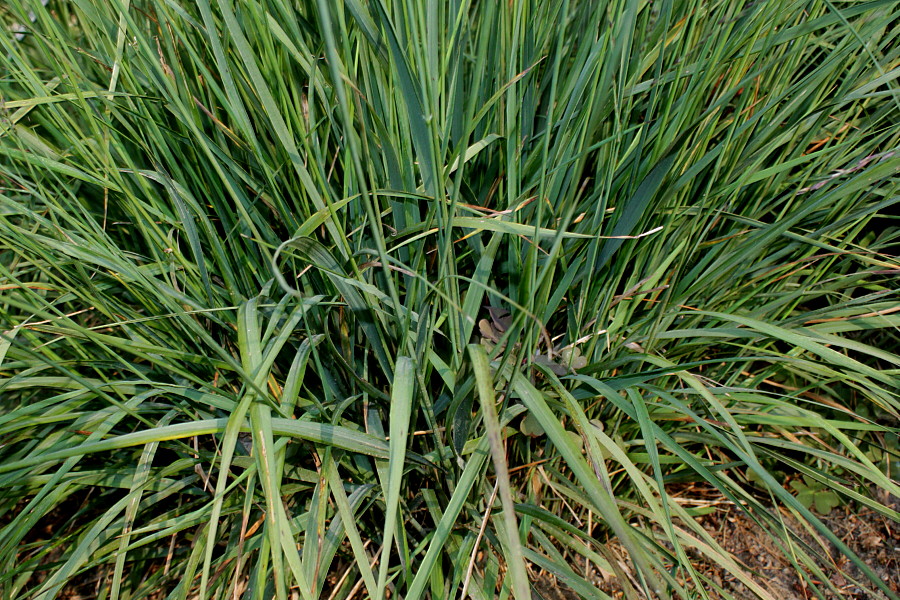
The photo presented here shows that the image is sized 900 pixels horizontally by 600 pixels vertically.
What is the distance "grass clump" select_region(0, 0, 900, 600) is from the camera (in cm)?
98

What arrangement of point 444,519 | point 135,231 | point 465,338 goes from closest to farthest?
point 444,519
point 465,338
point 135,231

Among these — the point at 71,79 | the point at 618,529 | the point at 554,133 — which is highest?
the point at 71,79

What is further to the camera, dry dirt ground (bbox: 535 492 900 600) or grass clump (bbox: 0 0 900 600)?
dry dirt ground (bbox: 535 492 900 600)

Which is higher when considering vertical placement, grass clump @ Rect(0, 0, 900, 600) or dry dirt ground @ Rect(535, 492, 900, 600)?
grass clump @ Rect(0, 0, 900, 600)

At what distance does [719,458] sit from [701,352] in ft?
0.83

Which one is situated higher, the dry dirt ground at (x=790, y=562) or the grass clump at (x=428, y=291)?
the grass clump at (x=428, y=291)

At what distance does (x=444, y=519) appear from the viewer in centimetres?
90

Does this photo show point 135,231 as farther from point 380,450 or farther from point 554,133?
point 554,133

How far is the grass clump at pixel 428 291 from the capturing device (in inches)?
38.7

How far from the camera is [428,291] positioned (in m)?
0.95

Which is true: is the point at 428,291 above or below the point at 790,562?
above

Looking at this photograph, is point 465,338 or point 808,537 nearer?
point 465,338

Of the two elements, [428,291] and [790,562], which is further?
[790,562]

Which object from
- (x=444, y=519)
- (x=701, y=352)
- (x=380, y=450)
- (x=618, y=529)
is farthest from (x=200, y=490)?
(x=701, y=352)
